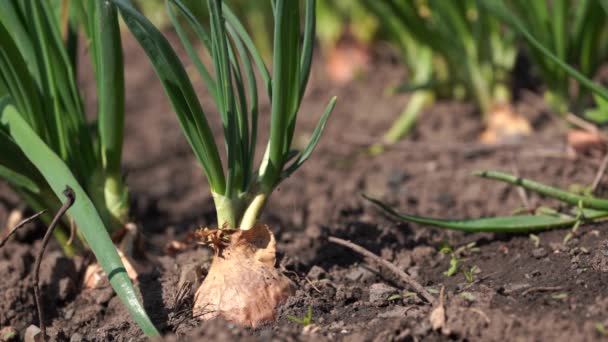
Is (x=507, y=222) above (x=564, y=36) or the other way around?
the other way around

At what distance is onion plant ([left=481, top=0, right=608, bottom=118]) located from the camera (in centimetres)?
225

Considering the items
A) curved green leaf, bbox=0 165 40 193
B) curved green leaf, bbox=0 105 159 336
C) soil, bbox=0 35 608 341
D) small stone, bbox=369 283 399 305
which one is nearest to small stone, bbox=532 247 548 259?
soil, bbox=0 35 608 341

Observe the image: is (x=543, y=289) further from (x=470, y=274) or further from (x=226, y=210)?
(x=226, y=210)

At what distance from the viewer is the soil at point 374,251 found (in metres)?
1.36

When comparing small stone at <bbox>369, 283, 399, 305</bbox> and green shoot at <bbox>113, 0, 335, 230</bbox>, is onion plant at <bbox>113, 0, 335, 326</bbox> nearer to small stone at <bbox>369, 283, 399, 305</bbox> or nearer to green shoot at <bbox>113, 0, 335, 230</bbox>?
green shoot at <bbox>113, 0, 335, 230</bbox>

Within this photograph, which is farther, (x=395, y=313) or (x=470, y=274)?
(x=470, y=274)

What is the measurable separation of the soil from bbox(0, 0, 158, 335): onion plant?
206mm

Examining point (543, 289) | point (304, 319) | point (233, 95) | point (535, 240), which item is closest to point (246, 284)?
point (304, 319)

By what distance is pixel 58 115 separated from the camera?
5.66ft

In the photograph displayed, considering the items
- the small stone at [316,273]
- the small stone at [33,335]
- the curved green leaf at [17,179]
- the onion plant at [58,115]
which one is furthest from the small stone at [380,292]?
the curved green leaf at [17,179]

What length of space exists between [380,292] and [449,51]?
1.38 metres

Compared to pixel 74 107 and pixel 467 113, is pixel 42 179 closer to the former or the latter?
pixel 74 107

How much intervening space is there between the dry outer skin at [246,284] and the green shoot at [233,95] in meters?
0.05

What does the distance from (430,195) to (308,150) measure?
0.86 m
